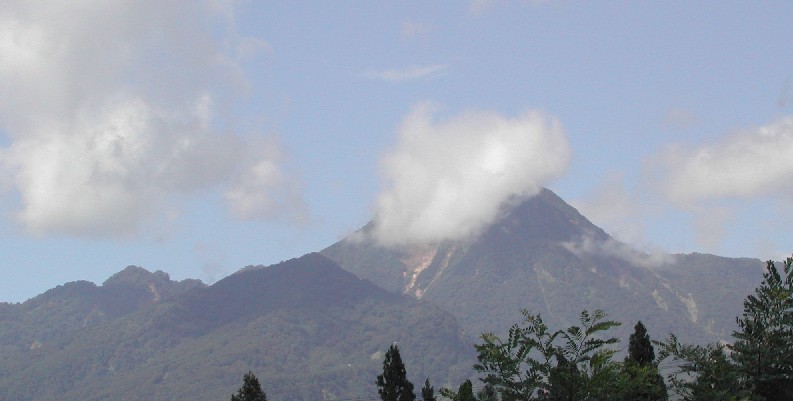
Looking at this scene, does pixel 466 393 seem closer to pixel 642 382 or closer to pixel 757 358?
pixel 642 382

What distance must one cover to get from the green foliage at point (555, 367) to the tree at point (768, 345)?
7.74m

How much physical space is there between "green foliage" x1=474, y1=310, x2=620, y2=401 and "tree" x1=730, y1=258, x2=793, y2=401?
25.4ft

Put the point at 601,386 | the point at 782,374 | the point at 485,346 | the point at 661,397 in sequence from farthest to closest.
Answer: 1. the point at 661,397
2. the point at 782,374
3. the point at 485,346
4. the point at 601,386

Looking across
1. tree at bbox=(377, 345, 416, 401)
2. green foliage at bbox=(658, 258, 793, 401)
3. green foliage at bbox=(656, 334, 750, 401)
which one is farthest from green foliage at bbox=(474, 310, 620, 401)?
tree at bbox=(377, 345, 416, 401)

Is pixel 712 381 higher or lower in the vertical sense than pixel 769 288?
lower

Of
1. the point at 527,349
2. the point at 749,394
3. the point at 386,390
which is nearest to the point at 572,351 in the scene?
the point at 527,349

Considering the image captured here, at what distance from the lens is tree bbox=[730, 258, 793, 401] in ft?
153

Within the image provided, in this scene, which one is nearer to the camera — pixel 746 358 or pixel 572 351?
pixel 572 351

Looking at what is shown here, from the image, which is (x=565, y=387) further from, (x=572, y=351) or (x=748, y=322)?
(x=748, y=322)

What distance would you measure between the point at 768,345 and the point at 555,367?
11041 mm

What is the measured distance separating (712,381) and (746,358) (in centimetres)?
177

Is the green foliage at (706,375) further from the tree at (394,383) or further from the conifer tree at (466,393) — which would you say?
the tree at (394,383)

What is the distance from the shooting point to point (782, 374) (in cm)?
4672

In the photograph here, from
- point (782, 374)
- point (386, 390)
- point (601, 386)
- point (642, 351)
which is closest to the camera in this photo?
point (601, 386)
